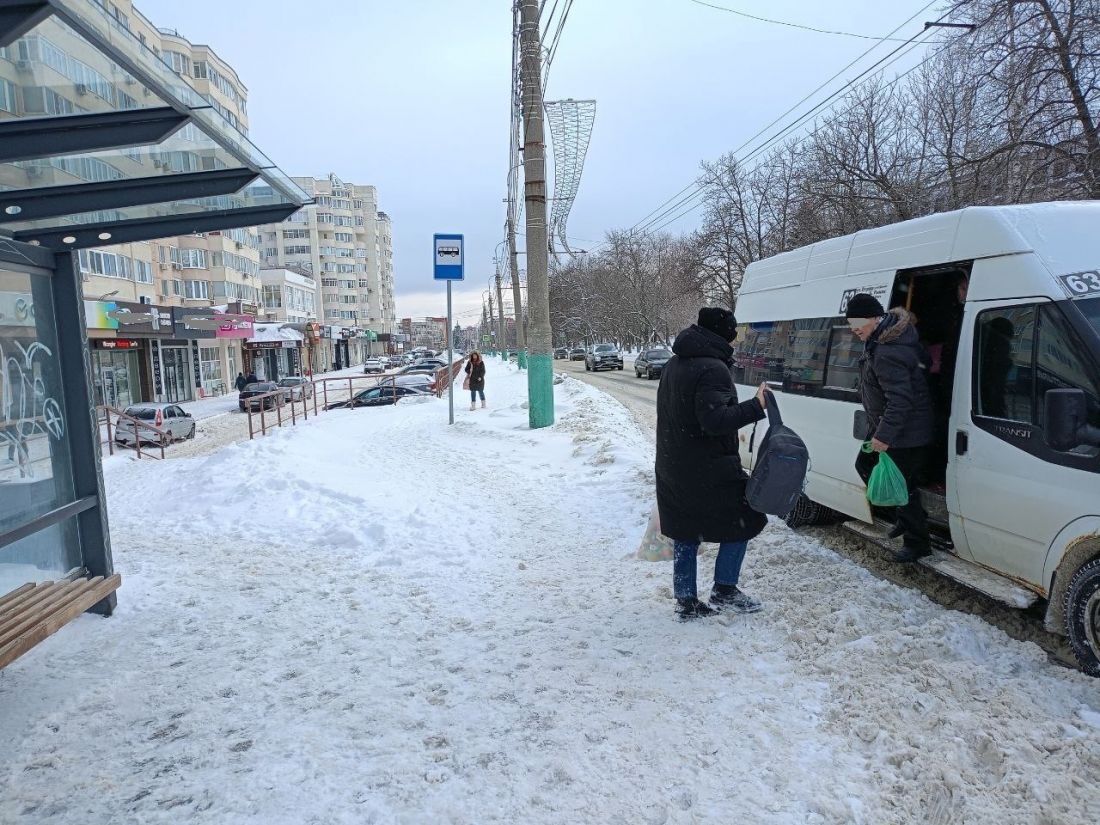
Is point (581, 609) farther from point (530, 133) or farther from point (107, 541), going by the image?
point (530, 133)

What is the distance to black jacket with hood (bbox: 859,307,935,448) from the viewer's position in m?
4.50

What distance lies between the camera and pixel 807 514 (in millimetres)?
6410

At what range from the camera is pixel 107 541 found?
465cm

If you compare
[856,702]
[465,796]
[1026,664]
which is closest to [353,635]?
[465,796]

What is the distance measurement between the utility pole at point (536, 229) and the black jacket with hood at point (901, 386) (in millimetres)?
8697

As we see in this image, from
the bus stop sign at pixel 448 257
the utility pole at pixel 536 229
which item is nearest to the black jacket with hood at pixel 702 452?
the utility pole at pixel 536 229

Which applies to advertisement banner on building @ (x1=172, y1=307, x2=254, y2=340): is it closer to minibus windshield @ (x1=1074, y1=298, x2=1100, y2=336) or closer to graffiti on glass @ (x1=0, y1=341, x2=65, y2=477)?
graffiti on glass @ (x1=0, y1=341, x2=65, y2=477)

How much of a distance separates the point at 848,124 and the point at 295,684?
25.9 m

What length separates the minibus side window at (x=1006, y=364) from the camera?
382 centimetres

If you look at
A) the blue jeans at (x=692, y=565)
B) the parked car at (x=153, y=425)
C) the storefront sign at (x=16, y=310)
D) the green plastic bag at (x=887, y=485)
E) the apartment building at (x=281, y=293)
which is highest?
the apartment building at (x=281, y=293)

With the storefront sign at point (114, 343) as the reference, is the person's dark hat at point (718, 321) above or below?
below

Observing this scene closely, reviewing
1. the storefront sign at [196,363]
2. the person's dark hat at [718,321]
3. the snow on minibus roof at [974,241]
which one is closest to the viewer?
the snow on minibus roof at [974,241]

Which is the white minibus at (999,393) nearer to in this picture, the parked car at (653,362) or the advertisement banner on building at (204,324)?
the parked car at (653,362)

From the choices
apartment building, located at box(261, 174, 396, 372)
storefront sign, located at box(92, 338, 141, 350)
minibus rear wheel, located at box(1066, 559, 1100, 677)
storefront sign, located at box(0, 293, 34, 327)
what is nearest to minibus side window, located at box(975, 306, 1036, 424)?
minibus rear wheel, located at box(1066, 559, 1100, 677)
